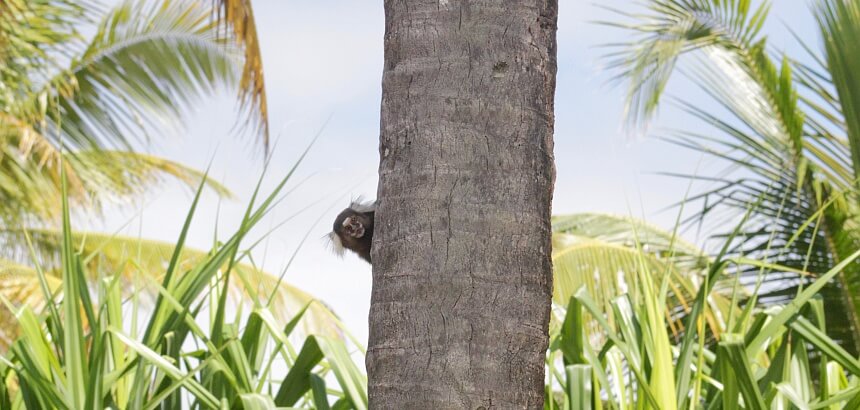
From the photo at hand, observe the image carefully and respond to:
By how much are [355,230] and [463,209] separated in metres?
2.01

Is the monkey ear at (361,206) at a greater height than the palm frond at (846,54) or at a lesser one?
lesser

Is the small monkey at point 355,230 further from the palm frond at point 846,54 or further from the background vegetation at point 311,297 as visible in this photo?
the palm frond at point 846,54

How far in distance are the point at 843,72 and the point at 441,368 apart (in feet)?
16.9

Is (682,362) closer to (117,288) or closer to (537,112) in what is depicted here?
(537,112)

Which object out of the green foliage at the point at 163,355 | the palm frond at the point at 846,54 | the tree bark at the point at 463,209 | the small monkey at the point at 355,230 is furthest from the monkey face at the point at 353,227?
the palm frond at the point at 846,54

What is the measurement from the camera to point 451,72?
1606 mm

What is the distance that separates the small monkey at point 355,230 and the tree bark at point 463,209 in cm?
188

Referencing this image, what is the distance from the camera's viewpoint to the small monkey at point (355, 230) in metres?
3.54

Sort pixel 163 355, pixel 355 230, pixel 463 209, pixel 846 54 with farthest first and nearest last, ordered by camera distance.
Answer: pixel 846 54 → pixel 355 230 → pixel 163 355 → pixel 463 209

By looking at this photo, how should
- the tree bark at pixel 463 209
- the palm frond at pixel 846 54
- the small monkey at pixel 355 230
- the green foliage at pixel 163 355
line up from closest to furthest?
the tree bark at pixel 463 209, the green foliage at pixel 163 355, the small monkey at pixel 355 230, the palm frond at pixel 846 54

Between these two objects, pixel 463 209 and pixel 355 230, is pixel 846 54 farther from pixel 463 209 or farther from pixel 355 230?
pixel 463 209

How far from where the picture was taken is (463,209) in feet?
5.10

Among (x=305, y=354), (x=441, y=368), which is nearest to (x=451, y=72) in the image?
(x=441, y=368)

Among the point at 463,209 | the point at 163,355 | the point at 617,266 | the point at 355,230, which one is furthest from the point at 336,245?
the point at 617,266
